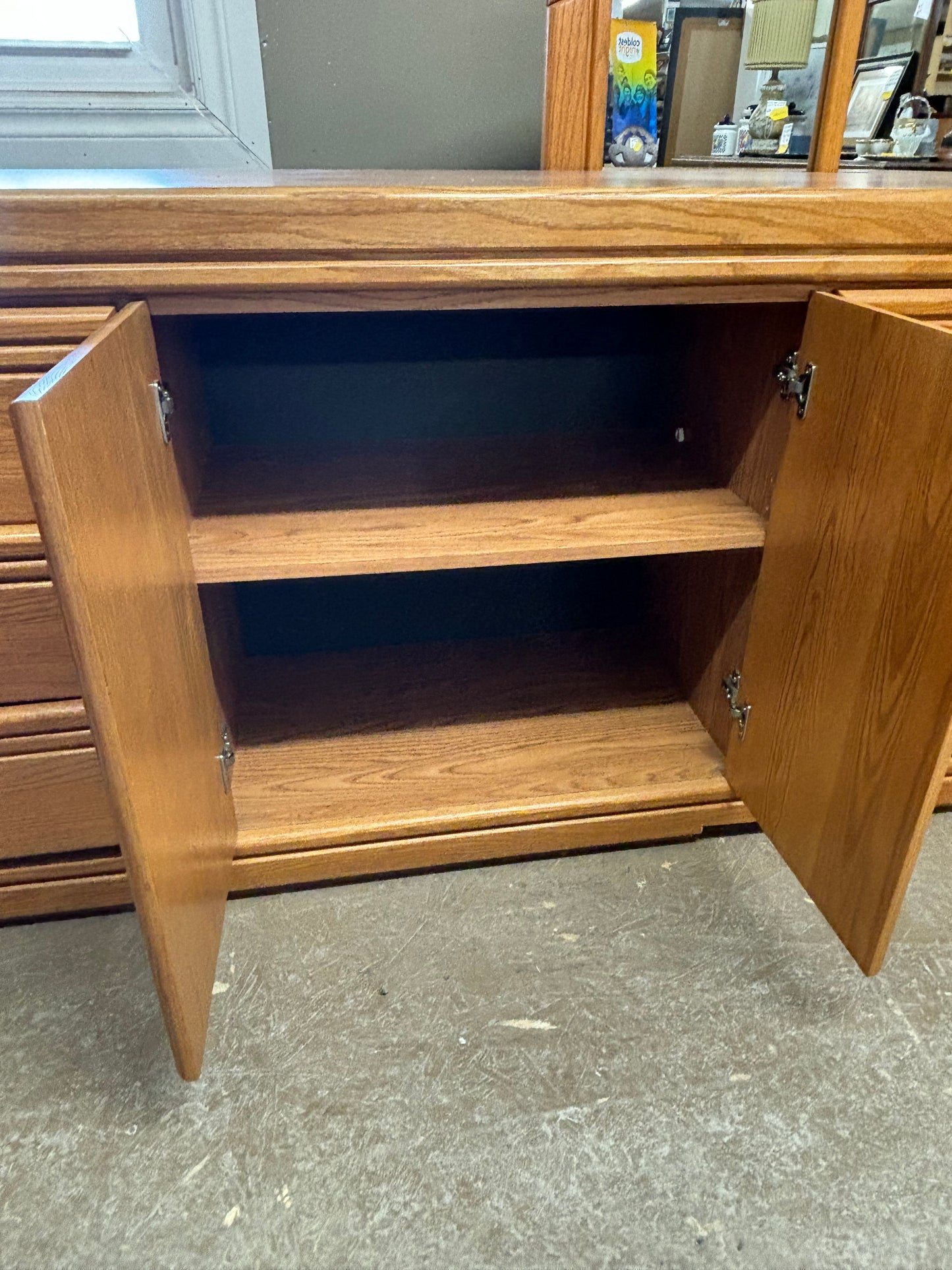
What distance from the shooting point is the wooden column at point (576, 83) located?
926 millimetres

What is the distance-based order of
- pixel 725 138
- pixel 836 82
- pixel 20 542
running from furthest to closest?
pixel 725 138 → pixel 836 82 → pixel 20 542

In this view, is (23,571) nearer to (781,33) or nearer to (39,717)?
(39,717)

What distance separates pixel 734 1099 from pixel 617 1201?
5.7 inches

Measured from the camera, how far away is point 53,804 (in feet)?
2.76

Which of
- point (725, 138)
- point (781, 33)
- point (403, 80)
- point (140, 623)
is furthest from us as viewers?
point (725, 138)

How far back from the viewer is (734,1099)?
765 millimetres

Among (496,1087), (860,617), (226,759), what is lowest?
(496,1087)

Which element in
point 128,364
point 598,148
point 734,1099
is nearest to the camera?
point 128,364

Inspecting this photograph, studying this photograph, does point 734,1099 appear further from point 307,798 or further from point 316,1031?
point 307,798

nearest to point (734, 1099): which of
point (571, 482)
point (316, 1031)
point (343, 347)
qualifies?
point (316, 1031)

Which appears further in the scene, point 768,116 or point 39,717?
point 768,116

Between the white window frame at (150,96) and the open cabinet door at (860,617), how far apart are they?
757mm

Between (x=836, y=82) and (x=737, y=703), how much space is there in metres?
0.71

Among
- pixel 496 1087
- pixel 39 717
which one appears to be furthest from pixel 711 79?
pixel 496 1087
